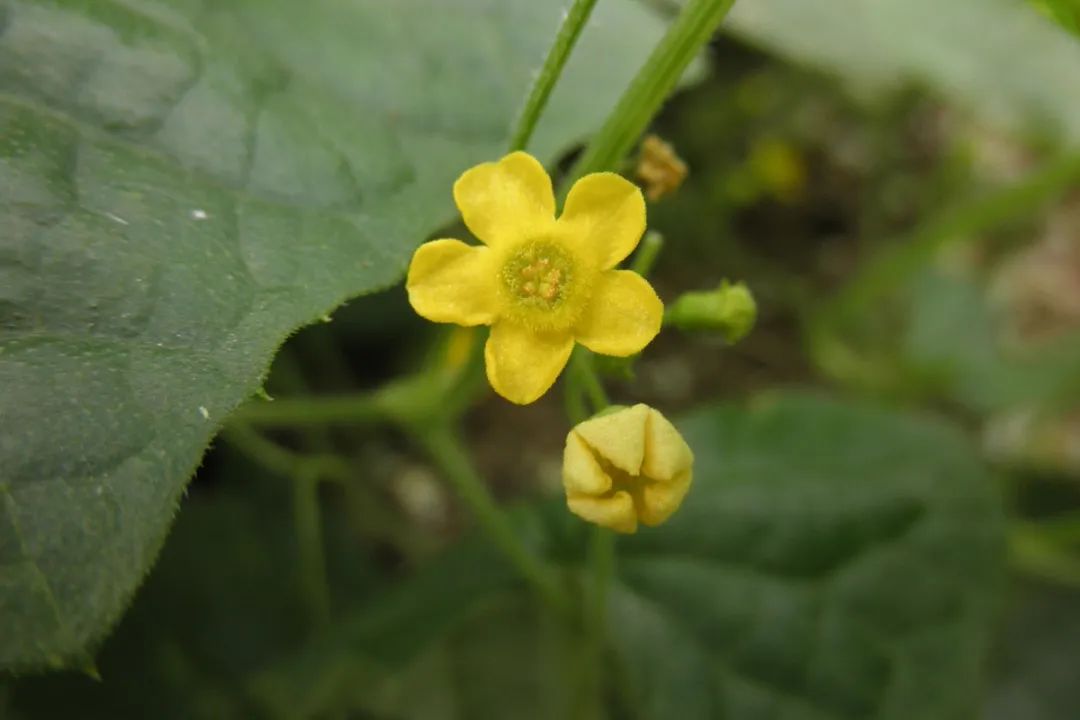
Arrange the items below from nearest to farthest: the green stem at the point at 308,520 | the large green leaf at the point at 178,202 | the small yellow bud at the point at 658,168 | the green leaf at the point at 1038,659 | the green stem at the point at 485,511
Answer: the large green leaf at the point at 178,202 → the small yellow bud at the point at 658,168 → the green stem at the point at 485,511 → the green stem at the point at 308,520 → the green leaf at the point at 1038,659

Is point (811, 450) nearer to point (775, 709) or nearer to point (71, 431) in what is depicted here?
point (775, 709)

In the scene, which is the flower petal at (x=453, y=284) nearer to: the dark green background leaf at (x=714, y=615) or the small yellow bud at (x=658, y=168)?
the small yellow bud at (x=658, y=168)

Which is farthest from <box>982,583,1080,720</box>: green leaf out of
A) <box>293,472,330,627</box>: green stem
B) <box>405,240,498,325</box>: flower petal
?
<box>405,240,498,325</box>: flower petal

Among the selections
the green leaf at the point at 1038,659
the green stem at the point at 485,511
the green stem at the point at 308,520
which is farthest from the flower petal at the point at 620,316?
the green leaf at the point at 1038,659

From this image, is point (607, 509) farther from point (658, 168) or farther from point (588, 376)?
point (658, 168)

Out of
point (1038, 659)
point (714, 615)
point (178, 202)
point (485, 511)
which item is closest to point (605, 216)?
point (178, 202)

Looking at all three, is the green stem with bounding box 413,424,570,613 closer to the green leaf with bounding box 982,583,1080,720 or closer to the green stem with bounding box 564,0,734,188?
the green stem with bounding box 564,0,734,188
